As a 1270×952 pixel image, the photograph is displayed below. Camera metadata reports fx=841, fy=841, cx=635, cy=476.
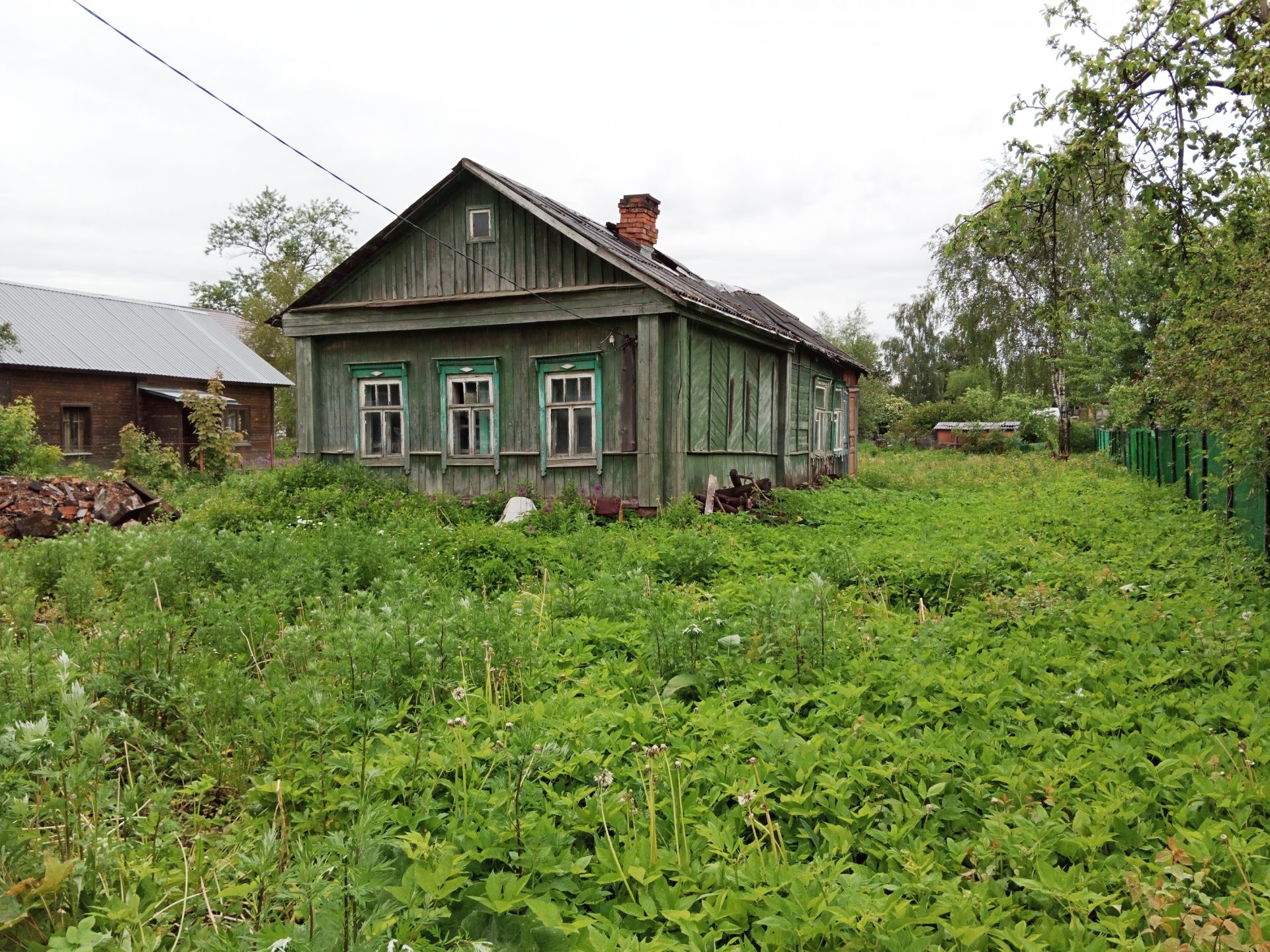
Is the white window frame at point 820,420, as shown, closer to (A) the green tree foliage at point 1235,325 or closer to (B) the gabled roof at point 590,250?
(B) the gabled roof at point 590,250

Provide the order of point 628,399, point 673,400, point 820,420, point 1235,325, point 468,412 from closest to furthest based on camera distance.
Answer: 1. point 1235,325
2. point 673,400
3. point 628,399
4. point 468,412
5. point 820,420

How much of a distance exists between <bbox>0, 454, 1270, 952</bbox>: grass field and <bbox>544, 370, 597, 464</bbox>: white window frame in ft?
19.0

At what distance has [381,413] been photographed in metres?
13.5

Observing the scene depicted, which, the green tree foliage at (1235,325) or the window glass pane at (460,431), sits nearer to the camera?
the green tree foliage at (1235,325)

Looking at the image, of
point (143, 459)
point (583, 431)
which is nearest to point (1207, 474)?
point (583, 431)

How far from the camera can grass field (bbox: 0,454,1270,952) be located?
2258 millimetres

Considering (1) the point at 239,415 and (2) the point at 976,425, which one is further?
(2) the point at 976,425

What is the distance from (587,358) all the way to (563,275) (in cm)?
123

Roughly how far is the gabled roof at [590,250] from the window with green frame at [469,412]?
86.2 inches

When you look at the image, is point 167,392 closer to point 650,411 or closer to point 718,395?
point 718,395

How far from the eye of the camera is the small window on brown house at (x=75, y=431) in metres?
23.0

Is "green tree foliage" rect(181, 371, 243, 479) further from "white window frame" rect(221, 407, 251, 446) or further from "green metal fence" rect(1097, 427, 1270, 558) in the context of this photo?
"green metal fence" rect(1097, 427, 1270, 558)

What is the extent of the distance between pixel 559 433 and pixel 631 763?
935 centimetres

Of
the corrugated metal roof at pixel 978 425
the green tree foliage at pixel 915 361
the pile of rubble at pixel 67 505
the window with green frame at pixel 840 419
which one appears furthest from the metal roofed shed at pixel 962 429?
the pile of rubble at pixel 67 505
